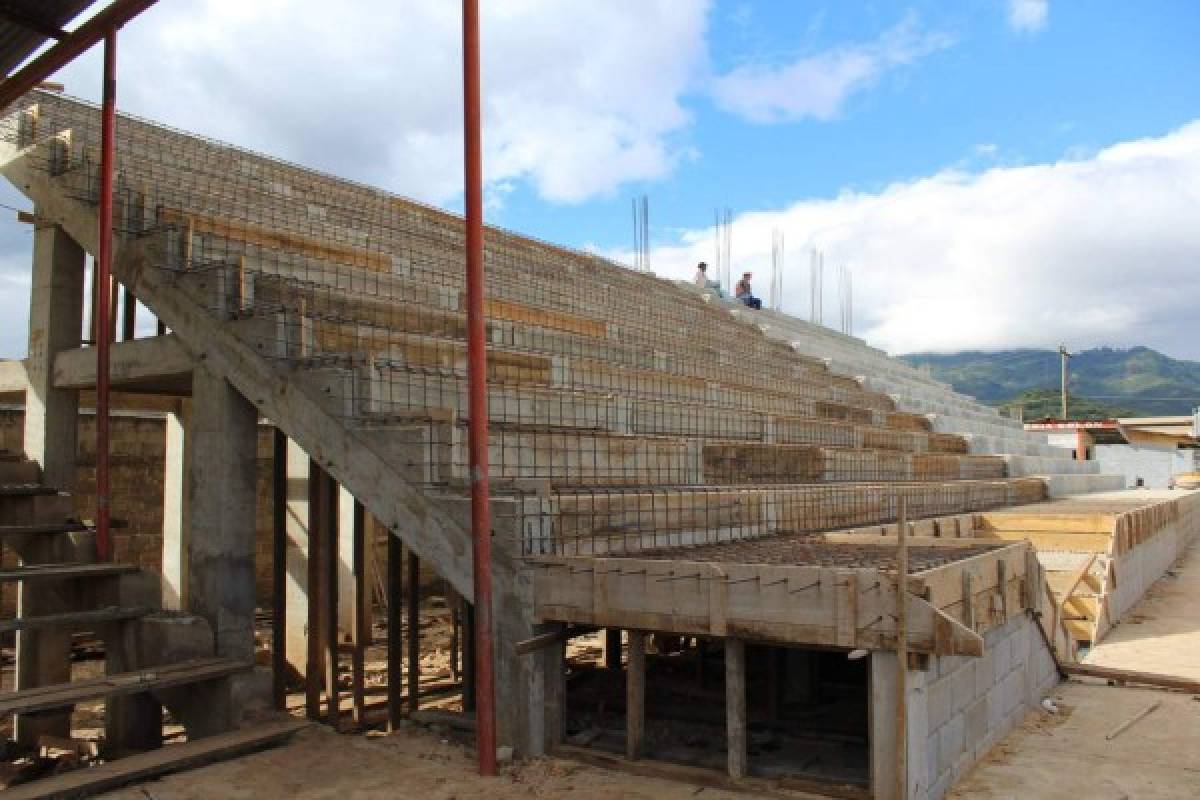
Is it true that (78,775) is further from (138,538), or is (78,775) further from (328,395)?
(138,538)

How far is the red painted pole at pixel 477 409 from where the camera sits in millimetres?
5906

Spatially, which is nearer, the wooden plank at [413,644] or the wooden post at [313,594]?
the wooden plank at [413,644]

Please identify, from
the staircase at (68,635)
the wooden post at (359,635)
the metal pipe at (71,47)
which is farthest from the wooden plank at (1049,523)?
the metal pipe at (71,47)

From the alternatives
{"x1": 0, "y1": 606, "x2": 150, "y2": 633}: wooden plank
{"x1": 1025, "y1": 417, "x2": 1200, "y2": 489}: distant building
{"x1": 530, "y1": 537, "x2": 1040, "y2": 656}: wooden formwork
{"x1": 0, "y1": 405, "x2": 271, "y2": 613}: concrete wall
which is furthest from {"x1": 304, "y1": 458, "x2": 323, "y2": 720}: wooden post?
{"x1": 1025, "y1": 417, "x2": 1200, "y2": 489}: distant building

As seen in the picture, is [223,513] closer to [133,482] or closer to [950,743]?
[950,743]

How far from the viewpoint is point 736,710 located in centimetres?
570

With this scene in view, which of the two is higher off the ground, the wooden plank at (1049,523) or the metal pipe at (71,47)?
the metal pipe at (71,47)

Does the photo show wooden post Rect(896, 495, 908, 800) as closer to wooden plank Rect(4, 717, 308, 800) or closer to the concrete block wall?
the concrete block wall

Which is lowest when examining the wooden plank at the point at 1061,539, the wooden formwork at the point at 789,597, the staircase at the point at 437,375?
the wooden plank at the point at 1061,539

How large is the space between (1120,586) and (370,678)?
10.6 m

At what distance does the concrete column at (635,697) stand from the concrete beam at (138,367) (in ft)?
17.7

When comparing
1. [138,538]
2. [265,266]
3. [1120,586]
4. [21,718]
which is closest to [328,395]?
[265,266]

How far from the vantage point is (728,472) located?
10375mm

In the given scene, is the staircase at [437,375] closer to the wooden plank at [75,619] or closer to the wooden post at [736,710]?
the wooden plank at [75,619]
